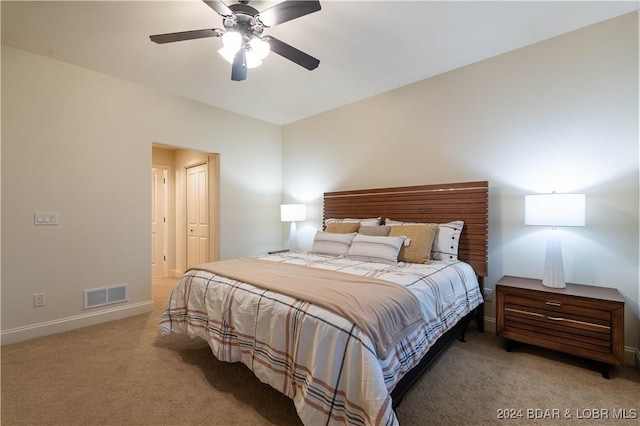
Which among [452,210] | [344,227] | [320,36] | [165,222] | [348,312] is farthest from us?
[165,222]

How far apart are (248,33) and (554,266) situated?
117 inches

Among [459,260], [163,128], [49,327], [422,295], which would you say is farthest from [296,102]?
[49,327]

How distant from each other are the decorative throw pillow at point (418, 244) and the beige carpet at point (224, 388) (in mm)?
821

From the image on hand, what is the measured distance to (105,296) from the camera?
10.1 feet

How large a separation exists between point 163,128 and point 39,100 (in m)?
1.11

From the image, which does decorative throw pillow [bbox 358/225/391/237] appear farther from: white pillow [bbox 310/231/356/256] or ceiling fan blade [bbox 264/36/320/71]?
ceiling fan blade [bbox 264/36/320/71]

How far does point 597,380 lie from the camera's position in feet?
6.48

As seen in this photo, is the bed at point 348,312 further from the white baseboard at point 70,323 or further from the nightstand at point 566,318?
the white baseboard at point 70,323

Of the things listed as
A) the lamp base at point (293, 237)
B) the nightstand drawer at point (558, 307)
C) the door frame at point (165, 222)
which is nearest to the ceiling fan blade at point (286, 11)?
the nightstand drawer at point (558, 307)

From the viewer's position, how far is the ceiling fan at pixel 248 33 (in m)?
1.73

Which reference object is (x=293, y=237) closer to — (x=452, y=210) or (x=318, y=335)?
(x=452, y=210)

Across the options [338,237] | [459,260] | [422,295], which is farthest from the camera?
[338,237]

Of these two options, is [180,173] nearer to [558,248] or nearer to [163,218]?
[163,218]

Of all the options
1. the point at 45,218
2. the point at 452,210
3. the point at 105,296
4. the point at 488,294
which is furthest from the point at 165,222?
the point at 488,294
